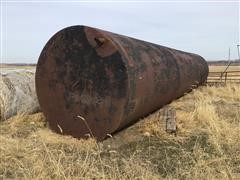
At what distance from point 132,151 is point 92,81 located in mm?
1251

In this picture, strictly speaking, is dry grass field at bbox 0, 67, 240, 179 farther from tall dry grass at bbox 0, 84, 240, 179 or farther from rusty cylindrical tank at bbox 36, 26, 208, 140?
rusty cylindrical tank at bbox 36, 26, 208, 140

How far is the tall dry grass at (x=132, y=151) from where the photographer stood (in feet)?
13.1

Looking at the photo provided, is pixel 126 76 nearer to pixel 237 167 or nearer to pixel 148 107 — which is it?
pixel 148 107

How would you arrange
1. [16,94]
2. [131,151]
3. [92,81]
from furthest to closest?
[16,94] → [92,81] → [131,151]

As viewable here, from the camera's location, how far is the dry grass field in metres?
4.00

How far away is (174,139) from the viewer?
231 inches

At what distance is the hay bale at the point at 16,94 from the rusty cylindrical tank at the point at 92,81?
1211 millimetres

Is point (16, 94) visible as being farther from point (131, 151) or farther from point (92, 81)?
point (131, 151)

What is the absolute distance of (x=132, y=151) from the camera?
17.3ft

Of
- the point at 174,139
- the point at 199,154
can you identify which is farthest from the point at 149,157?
the point at 174,139

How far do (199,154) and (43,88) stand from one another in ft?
9.42

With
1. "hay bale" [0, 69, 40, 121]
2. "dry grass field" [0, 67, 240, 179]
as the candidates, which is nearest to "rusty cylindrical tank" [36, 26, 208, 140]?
"dry grass field" [0, 67, 240, 179]

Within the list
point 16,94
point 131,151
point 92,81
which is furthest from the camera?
point 16,94

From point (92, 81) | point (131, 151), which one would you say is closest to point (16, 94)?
point (92, 81)
